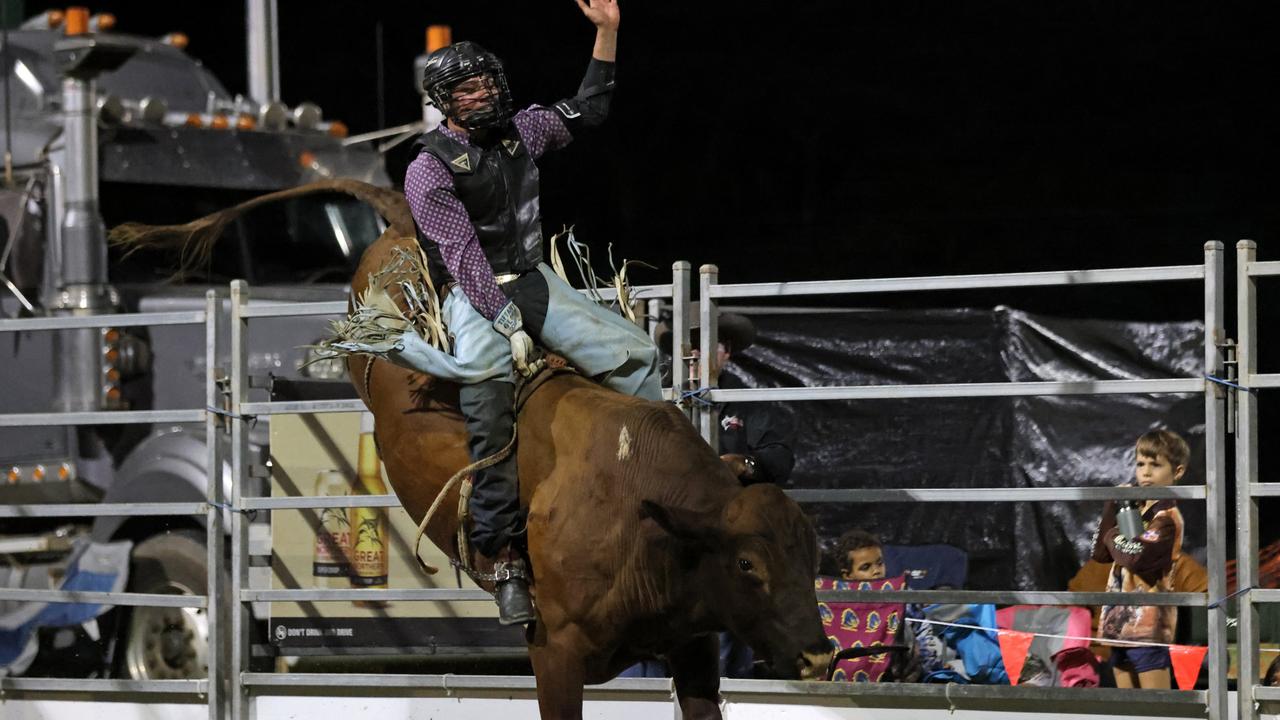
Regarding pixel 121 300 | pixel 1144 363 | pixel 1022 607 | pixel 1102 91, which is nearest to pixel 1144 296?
pixel 1102 91

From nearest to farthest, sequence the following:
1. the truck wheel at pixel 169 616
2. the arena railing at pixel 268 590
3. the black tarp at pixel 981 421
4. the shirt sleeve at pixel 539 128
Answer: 1. the shirt sleeve at pixel 539 128
2. the arena railing at pixel 268 590
3. the black tarp at pixel 981 421
4. the truck wheel at pixel 169 616

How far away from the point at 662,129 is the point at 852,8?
1.97 metres

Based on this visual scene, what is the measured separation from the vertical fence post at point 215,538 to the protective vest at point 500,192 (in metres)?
1.91

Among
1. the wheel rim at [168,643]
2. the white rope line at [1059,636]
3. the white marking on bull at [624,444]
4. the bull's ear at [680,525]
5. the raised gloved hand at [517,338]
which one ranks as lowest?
the wheel rim at [168,643]

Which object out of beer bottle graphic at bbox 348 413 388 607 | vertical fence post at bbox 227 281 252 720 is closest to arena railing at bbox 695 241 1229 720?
beer bottle graphic at bbox 348 413 388 607

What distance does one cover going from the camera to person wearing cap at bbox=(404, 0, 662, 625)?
5.21 m

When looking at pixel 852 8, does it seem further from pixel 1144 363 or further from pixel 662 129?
pixel 1144 363

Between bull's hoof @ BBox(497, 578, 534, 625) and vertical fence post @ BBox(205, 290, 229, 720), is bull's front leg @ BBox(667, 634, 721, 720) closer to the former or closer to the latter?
bull's hoof @ BBox(497, 578, 534, 625)

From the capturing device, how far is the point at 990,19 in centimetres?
1295

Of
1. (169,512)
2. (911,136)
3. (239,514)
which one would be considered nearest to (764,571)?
(239,514)

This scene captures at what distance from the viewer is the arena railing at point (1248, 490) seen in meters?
5.84

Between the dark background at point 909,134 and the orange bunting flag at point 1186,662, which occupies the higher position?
the dark background at point 909,134

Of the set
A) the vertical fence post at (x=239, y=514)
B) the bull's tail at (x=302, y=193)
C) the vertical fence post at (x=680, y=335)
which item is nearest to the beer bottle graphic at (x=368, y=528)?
the vertical fence post at (x=239, y=514)

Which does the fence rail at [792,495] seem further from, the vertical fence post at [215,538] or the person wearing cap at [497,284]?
the person wearing cap at [497,284]
